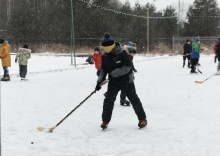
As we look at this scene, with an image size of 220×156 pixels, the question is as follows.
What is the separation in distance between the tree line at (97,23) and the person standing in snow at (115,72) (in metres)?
33.3

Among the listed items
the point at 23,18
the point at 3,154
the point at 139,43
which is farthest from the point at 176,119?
the point at 23,18

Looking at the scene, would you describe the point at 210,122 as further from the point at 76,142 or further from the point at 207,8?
the point at 207,8

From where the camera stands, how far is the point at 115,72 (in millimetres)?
5727

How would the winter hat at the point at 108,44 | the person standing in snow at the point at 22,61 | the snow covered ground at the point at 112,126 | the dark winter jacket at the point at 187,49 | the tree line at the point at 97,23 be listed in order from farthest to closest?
the tree line at the point at 97,23 < the dark winter jacket at the point at 187,49 < the person standing in snow at the point at 22,61 < the winter hat at the point at 108,44 < the snow covered ground at the point at 112,126

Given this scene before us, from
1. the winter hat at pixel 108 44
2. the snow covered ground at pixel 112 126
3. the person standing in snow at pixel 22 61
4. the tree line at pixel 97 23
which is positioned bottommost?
the snow covered ground at pixel 112 126

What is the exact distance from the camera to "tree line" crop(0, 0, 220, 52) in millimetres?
41312

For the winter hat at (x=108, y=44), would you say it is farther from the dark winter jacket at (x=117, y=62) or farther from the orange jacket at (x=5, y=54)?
the orange jacket at (x=5, y=54)

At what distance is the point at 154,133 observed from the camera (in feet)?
19.0

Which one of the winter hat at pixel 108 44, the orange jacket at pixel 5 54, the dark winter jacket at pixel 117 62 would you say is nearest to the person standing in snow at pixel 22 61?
the orange jacket at pixel 5 54

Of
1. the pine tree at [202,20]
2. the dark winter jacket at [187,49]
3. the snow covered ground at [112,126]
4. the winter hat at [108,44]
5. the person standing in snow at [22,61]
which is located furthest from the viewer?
the pine tree at [202,20]

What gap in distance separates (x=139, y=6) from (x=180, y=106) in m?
37.6

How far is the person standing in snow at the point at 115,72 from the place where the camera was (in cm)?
572

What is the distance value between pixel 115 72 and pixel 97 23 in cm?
3771

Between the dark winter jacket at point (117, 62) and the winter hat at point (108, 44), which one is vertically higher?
the winter hat at point (108, 44)
